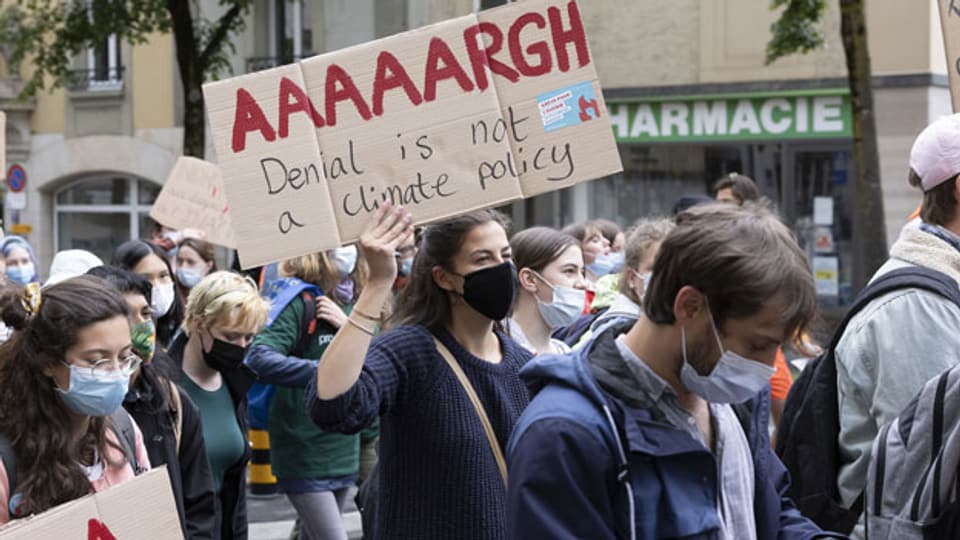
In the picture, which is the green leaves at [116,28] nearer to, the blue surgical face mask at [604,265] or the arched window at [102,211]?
the arched window at [102,211]

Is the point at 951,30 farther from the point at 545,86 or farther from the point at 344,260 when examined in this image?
the point at 344,260

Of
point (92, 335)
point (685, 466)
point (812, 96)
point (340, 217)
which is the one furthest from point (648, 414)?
point (812, 96)

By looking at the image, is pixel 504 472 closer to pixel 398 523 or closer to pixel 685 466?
pixel 398 523

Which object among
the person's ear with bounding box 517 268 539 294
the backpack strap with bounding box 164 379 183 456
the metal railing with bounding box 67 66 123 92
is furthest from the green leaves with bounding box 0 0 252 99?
the backpack strap with bounding box 164 379 183 456

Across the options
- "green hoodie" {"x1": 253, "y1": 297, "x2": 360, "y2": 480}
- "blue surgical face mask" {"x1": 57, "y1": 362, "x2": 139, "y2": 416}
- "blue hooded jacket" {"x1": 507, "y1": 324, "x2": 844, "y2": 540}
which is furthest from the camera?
"green hoodie" {"x1": 253, "y1": 297, "x2": 360, "y2": 480}

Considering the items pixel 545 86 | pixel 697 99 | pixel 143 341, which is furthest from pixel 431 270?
pixel 697 99

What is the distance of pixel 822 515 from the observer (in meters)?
3.88

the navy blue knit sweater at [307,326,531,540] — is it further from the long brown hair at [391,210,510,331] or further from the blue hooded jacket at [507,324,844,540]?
the blue hooded jacket at [507,324,844,540]

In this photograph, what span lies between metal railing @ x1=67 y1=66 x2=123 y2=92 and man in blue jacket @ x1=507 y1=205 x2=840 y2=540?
79.9 ft

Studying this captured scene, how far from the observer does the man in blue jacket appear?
243 centimetres

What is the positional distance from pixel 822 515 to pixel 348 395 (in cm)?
136

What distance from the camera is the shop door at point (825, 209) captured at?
18.6 m

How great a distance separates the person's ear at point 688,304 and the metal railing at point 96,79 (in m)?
24.4

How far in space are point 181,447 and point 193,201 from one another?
6.01m
